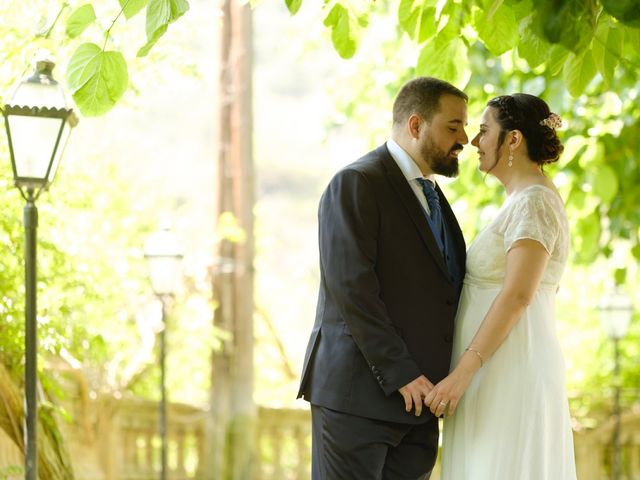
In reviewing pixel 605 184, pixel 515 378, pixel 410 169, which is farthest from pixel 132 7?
pixel 605 184

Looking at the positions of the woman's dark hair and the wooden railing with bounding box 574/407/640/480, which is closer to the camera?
the woman's dark hair

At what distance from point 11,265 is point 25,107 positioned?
146 centimetres

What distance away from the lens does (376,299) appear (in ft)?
14.1

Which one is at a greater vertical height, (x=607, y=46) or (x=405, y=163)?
(x=607, y=46)

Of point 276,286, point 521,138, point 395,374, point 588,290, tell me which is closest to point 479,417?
point 395,374

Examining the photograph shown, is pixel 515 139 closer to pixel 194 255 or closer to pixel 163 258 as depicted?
pixel 163 258

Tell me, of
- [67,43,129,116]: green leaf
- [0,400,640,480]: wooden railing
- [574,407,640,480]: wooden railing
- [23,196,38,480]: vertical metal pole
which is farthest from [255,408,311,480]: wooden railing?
[67,43,129,116]: green leaf

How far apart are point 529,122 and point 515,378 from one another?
0.95 m

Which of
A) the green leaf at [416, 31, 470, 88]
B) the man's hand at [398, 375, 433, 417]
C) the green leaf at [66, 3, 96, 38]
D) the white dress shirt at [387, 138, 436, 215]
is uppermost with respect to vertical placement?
the green leaf at [416, 31, 470, 88]

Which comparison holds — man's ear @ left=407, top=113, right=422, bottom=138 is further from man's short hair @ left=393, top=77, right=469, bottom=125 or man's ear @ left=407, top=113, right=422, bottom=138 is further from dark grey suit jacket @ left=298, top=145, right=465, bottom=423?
dark grey suit jacket @ left=298, top=145, right=465, bottom=423

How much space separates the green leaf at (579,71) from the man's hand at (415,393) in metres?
1.15

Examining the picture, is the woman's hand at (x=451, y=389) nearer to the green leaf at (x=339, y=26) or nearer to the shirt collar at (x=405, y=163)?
the shirt collar at (x=405, y=163)

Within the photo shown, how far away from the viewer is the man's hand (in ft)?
14.0

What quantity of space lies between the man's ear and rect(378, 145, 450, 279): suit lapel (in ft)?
0.52
